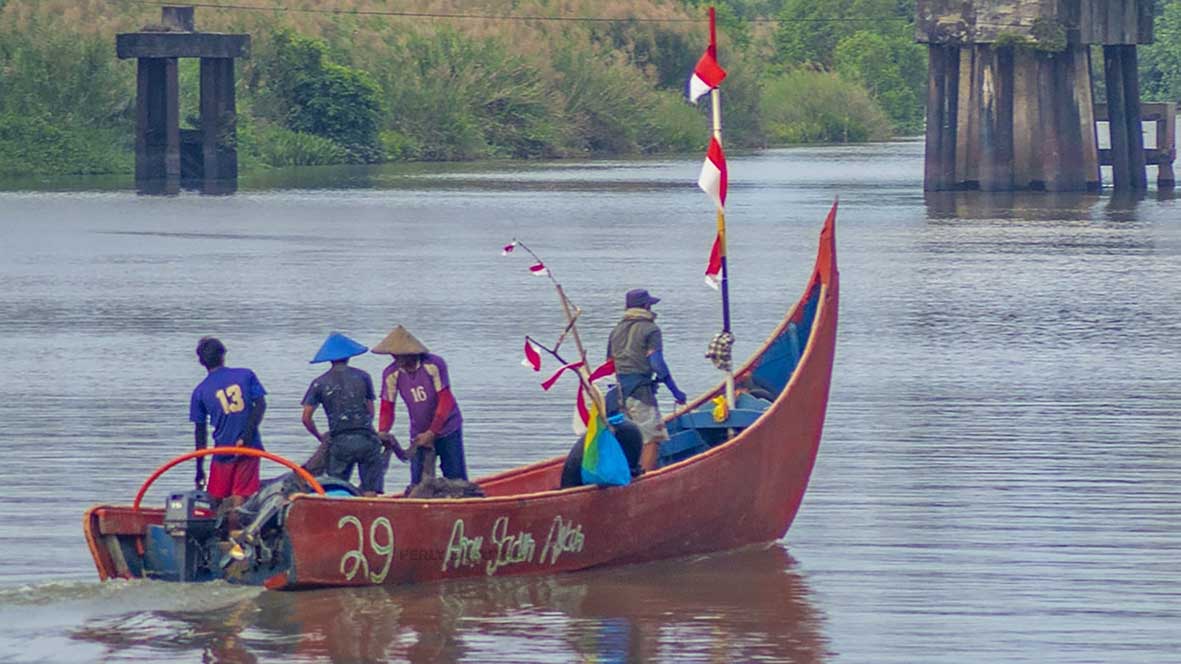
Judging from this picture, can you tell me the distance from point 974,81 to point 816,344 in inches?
1465

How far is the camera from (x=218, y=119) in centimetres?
6488

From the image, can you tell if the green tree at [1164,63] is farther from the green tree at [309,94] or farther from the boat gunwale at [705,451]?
the boat gunwale at [705,451]

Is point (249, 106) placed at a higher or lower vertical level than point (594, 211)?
higher

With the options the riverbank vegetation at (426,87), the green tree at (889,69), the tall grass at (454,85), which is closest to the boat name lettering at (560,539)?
the riverbank vegetation at (426,87)

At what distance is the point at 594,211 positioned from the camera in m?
55.0

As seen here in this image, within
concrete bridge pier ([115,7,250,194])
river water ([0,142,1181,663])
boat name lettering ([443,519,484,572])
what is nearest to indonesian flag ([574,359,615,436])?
river water ([0,142,1181,663])

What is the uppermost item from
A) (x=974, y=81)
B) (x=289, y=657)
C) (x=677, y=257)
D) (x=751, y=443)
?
(x=974, y=81)

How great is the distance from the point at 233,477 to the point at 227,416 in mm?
373

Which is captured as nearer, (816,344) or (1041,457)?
(816,344)

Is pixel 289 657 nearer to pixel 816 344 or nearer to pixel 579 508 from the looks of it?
pixel 579 508

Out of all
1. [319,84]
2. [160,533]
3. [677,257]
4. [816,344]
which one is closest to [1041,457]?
[816,344]

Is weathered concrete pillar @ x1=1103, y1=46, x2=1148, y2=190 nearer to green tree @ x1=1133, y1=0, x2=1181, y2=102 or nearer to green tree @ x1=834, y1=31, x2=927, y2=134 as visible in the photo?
green tree @ x1=834, y1=31, x2=927, y2=134

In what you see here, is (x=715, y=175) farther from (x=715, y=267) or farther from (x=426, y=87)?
(x=426, y=87)

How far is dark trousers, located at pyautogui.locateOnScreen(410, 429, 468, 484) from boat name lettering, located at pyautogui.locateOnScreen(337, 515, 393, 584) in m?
1.28
